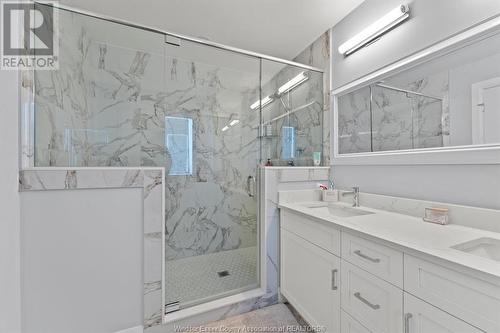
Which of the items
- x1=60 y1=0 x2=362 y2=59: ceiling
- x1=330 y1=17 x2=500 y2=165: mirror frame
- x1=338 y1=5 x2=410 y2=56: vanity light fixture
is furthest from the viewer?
x1=60 y1=0 x2=362 y2=59: ceiling

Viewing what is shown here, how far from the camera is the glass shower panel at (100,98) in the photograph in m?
1.36

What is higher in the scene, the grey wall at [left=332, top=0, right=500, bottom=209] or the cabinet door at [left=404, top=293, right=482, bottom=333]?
the grey wall at [left=332, top=0, right=500, bottom=209]

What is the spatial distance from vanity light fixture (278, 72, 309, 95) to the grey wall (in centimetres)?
32

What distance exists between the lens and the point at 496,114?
1.04m

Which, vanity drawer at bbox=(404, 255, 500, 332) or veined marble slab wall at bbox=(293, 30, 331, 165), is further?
veined marble slab wall at bbox=(293, 30, 331, 165)

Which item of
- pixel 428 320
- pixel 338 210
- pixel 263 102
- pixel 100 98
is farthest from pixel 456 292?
pixel 100 98

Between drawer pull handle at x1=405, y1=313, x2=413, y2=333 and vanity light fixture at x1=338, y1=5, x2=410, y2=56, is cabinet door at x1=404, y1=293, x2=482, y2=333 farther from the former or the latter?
vanity light fixture at x1=338, y1=5, x2=410, y2=56

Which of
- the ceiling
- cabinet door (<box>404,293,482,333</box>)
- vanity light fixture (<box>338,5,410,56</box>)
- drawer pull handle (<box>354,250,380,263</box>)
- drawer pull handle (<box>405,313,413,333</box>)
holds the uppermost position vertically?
the ceiling

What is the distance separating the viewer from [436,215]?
3.86 feet

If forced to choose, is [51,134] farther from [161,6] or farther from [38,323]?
[161,6]

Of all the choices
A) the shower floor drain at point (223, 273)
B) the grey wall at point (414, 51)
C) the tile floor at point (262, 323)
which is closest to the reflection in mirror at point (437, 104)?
the grey wall at point (414, 51)

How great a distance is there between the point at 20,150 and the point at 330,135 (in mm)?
2207

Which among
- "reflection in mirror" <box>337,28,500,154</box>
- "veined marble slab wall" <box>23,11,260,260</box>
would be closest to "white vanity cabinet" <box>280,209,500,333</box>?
"veined marble slab wall" <box>23,11,260,260</box>

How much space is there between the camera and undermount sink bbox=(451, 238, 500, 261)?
0.92 metres
